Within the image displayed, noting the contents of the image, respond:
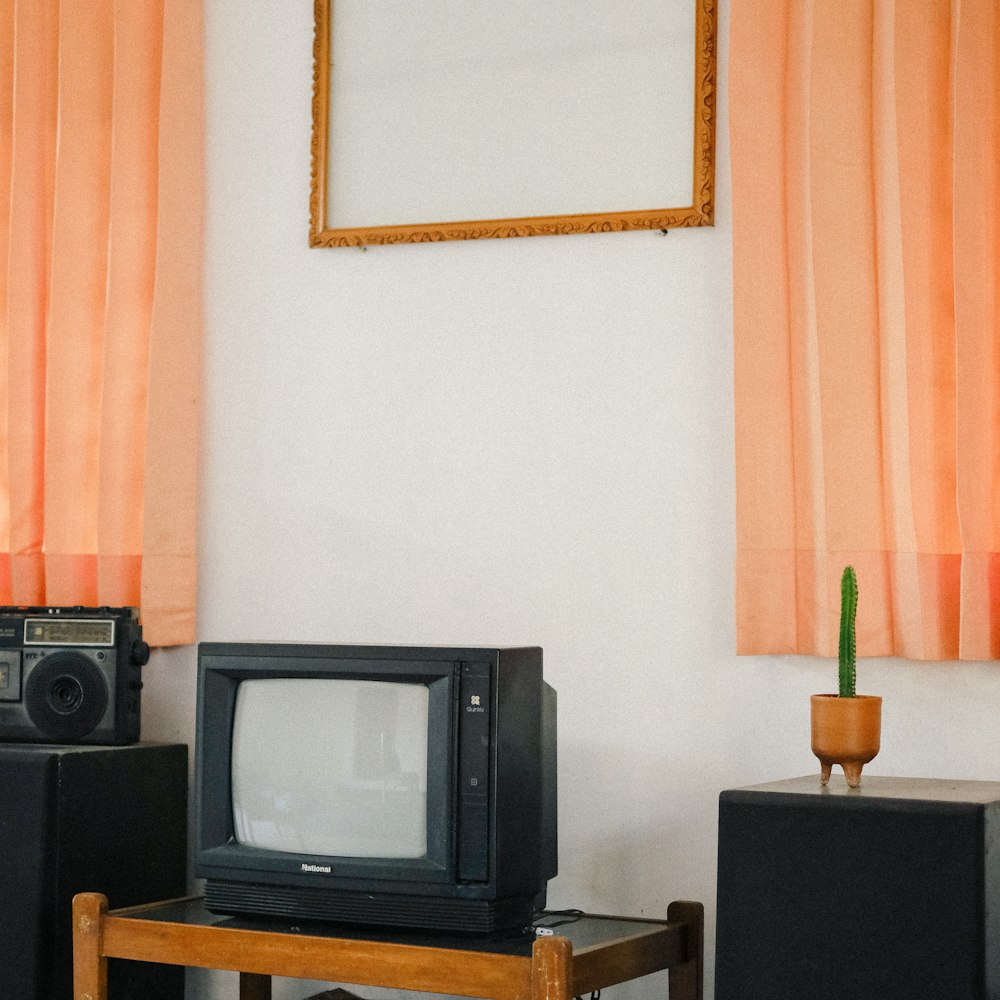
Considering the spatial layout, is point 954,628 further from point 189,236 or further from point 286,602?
point 189,236

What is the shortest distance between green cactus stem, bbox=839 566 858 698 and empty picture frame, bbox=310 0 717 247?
738 mm

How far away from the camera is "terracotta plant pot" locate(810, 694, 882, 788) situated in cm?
165

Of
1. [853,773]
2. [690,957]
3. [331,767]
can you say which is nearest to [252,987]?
[331,767]

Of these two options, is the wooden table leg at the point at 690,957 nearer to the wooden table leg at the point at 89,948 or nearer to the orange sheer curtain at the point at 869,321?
the orange sheer curtain at the point at 869,321

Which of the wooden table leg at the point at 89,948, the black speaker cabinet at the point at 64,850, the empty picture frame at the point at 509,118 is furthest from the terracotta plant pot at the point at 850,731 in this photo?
the black speaker cabinet at the point at 64,850

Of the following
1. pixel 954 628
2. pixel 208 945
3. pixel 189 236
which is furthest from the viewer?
pixel 189 236

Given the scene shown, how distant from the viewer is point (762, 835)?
1.56 metres

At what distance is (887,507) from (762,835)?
2.13ft

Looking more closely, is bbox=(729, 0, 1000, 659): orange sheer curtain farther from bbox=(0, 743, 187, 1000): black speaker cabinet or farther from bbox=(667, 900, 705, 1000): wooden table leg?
bbox=(0, 743, 187, 1000): black speaker cabinet

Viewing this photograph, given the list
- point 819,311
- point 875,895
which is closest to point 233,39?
point 819,311

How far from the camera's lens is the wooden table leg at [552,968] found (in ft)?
5.30

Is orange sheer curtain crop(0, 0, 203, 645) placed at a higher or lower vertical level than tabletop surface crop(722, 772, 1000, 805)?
higher

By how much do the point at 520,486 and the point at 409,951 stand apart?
2.62 ft

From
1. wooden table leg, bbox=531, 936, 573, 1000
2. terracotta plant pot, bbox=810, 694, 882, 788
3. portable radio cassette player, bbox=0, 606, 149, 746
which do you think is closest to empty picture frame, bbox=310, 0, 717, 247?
portable radio cassette player, bbox=0, 606, 149, 746
